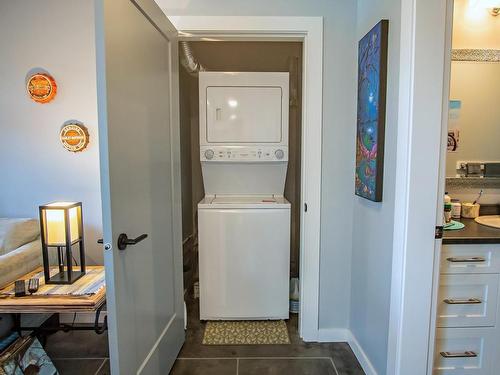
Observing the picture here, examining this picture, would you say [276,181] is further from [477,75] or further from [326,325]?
[477,75]

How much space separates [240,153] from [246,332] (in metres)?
1.31

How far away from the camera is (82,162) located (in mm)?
2004

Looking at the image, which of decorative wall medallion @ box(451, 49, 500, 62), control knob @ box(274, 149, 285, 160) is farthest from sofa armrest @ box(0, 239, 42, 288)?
decorative wall medallion @ box(451, 49, 500, 62)

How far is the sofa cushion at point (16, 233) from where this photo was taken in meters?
1.77

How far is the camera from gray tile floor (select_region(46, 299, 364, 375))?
177cm

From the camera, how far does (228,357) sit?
1.90 m

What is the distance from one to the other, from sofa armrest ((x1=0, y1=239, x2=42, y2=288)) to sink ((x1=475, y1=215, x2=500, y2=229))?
2584 millimetres

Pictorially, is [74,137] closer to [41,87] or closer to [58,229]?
[41,87]

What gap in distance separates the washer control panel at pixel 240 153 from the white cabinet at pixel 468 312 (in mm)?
1306

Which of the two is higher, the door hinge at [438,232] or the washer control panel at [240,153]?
the washer control panel at [240,153]

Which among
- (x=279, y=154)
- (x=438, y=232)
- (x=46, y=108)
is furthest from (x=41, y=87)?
(x=438, y=232)

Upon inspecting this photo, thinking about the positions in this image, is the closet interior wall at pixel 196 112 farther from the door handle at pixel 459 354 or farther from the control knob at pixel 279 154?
the door handle at pixel 459 354

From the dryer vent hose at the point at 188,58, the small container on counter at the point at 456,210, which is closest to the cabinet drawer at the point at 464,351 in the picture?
the small container on counter at the point at 456,210

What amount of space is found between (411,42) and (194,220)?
7.86 ft
